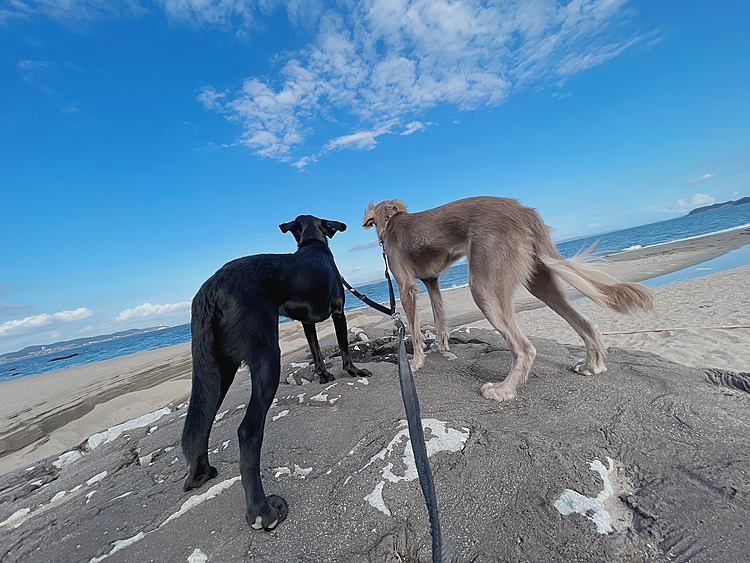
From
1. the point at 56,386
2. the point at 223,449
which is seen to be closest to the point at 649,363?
the point at 223,449

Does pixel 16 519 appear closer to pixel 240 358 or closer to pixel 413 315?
pixel 240 358

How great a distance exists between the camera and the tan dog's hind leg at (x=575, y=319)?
292cm

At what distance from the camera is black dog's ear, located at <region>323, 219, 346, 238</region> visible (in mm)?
3730

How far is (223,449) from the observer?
2.39 meters

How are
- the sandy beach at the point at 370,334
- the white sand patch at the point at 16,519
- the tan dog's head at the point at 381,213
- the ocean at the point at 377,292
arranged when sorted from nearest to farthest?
1. the white sand patch at the point at 16,519
2. the sandy beach at the point at 370,334
3. the tan dog's head at the point at 381,213
4. the ocean at the point at 377,292

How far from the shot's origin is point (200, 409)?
183 cm

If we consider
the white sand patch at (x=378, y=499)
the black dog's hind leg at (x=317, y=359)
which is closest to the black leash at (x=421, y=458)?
the white sand patch at (x=378, y=499)

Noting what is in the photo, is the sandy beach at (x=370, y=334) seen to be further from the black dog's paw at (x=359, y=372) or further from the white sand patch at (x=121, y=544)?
the white sand patch at (x=121, y=544)

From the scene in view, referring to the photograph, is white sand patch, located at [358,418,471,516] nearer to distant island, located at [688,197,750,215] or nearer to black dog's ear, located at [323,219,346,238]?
black dog's ear, located at [323,219,346,238]

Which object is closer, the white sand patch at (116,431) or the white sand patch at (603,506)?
the white sand patch at (603,506)

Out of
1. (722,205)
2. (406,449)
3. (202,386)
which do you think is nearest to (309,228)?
(202,386)

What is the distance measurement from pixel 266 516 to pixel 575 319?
3.08 metres

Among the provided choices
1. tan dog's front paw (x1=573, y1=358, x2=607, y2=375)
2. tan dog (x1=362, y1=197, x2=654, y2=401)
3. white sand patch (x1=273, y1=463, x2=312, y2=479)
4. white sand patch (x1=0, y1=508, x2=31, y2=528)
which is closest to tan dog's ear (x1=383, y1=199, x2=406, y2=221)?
tan dog (x1=362, y1=197, x2=654, y2=401)

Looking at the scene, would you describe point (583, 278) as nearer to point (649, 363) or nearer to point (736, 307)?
point (649, 363)
